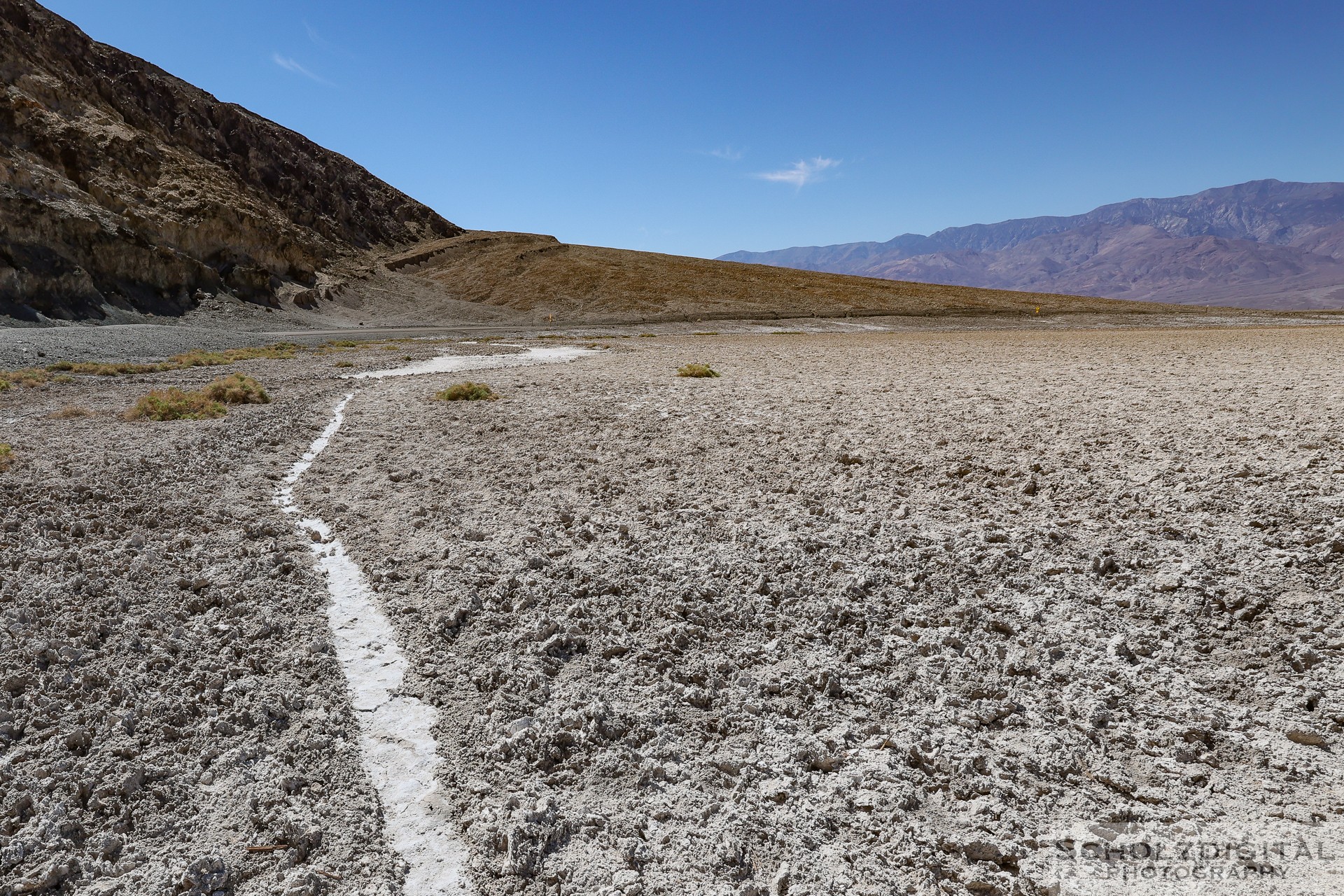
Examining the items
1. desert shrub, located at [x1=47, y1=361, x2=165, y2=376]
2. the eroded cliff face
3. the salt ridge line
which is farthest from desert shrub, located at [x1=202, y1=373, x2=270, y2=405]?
the eroded cliff face

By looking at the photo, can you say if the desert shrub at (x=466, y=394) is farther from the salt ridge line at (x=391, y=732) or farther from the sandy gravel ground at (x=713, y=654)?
the salt ridge line at (x=391, y=732)

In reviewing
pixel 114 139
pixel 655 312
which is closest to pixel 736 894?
pixel 655 312

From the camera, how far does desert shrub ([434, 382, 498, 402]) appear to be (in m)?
15.2

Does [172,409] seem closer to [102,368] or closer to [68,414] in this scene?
[68,414]

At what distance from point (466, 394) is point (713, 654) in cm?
1184

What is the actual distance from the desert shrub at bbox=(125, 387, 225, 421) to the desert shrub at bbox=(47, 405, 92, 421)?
0.82 m

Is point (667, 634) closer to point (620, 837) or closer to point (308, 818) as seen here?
point (620, 837)

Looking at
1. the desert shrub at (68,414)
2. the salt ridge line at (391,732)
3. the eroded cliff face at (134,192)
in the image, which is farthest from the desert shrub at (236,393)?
the eroded cliff face at (134,192)

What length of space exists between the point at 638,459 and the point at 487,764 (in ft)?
19.1

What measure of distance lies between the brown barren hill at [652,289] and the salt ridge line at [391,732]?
6130 centimetres

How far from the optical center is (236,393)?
15711 mm

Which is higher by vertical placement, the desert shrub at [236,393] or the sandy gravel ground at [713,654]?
the desert shrub at [236,393]

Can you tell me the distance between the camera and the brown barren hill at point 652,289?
68.2 m

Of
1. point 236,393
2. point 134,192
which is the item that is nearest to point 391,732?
point 236,393
